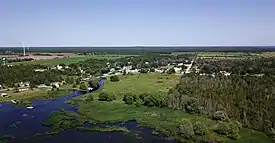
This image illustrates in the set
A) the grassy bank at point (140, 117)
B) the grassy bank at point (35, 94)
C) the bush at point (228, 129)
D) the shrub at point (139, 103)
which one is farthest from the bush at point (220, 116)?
the grassy bank at point (35, 94)

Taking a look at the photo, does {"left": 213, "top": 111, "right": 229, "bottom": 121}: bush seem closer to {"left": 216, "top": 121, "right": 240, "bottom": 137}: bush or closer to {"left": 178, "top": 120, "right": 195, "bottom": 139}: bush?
{"left": 216, "top": 121, "right": 240, "bottom": 137}: bush

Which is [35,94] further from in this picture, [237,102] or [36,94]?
[237,102]

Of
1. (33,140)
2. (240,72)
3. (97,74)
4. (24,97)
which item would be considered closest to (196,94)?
(33,140)

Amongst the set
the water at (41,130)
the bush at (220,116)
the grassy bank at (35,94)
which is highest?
the bush at (220,116)

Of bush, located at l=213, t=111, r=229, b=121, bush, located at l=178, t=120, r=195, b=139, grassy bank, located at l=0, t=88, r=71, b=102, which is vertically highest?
bush, located at l=213, t=111, r=229, b=121

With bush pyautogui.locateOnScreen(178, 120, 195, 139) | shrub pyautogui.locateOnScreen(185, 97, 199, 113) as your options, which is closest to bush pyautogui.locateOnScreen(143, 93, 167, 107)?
shrub pyautogui.locateOnScreen(185, 97, 199, 113)

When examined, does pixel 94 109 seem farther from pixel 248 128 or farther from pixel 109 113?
pixel 248 128

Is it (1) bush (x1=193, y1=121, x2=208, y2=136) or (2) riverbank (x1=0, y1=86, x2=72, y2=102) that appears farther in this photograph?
(2) riverbank (x1=0, y1=86, x2=72, y2=102)

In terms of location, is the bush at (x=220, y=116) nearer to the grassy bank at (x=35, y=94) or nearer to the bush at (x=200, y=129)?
the bush at (x=200, y=129)

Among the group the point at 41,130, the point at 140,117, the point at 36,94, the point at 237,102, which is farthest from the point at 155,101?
→ the point at 36,94
